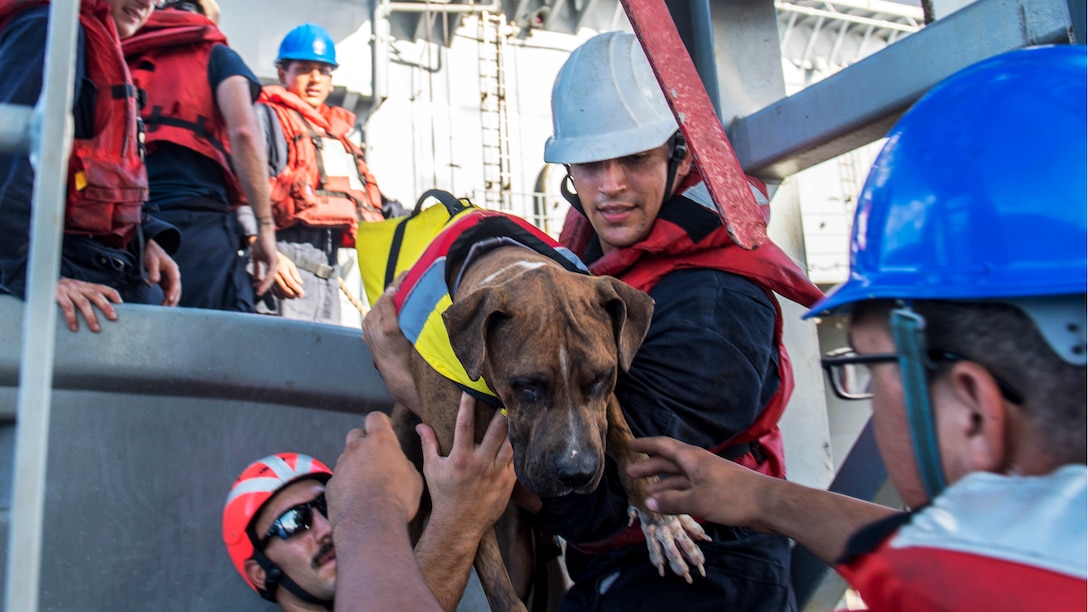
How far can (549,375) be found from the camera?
269 centimetres

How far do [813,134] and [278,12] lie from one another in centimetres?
903

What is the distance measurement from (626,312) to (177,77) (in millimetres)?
3083

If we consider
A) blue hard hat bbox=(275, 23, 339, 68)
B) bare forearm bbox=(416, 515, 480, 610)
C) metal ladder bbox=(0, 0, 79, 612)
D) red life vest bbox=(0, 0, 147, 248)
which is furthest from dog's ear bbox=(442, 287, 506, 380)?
blue hard hat bbox=(275, 23, 339, 68)

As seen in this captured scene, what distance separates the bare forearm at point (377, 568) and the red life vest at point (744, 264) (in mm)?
1040

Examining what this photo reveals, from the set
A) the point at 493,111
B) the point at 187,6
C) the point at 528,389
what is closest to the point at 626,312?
the point at 528,389

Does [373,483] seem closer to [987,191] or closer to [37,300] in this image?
[37,300]

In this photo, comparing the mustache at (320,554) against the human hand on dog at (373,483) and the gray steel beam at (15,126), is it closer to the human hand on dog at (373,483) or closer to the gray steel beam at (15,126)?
the human hand on dog at (373,483)

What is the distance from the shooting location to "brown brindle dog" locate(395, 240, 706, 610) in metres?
2.57

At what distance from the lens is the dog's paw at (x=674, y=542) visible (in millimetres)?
2490

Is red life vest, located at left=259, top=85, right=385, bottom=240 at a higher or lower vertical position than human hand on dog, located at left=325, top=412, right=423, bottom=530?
higher

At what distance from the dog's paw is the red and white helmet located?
1.30m

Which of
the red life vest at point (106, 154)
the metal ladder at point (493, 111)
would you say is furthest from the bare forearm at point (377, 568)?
the metal ladder at point (493, 111)

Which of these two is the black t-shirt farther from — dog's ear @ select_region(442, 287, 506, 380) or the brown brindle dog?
dog's ear @ select_region(442, 287, 506, 380)

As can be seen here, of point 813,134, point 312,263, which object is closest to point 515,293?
point 813,134
